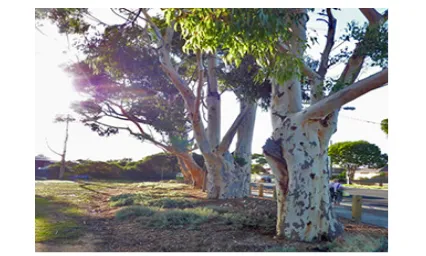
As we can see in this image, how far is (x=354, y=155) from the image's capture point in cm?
585

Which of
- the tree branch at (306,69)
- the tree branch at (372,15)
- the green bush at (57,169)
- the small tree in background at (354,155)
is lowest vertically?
the green bush at (57,169)

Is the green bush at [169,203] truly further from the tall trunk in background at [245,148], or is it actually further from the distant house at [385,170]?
the distant house at [385,170]

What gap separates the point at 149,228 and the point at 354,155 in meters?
3.53

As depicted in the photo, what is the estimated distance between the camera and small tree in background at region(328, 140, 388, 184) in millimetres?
5109

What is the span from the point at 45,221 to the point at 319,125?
349cm

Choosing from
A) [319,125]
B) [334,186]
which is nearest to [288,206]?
[319,125]

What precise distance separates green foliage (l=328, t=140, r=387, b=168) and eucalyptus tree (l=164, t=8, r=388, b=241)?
4.02 feet

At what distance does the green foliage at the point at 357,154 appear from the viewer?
511 cm

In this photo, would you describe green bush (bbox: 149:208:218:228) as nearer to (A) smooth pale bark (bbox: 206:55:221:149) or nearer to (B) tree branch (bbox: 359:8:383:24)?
(A) smooth pale bark (bbox: 206:55:221:149)

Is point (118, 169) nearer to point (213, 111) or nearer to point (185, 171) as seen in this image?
point (213, 111)

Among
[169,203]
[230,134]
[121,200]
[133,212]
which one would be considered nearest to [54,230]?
[133,212]

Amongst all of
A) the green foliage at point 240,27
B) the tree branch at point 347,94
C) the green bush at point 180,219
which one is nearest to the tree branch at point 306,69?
the green foliage at point 240,27

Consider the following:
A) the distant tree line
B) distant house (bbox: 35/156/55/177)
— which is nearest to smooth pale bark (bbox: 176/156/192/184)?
the distant tree line

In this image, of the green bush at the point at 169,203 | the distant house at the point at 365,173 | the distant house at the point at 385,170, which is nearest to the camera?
the distant house at the point at 385,170
